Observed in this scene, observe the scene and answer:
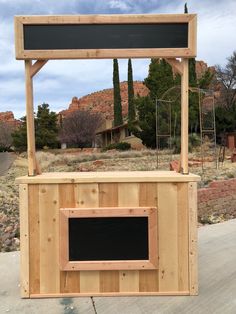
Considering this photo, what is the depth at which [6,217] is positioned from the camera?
6941 millimetres

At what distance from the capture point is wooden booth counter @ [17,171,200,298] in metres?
3.48

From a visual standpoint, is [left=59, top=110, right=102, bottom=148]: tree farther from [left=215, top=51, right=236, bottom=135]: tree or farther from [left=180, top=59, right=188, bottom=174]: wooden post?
[left=180, top=59, right=188, bottom=174]: wooden post

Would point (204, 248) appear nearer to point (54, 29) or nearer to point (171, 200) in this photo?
point (171, 200)

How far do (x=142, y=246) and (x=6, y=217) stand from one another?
4.07 m

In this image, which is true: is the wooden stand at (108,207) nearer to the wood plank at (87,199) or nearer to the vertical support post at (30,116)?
the wood plank at (87,199)

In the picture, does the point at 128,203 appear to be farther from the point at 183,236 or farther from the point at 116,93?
the point at 116,93

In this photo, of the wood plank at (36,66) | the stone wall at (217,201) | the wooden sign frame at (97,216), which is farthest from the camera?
the stone wall at (217,201)

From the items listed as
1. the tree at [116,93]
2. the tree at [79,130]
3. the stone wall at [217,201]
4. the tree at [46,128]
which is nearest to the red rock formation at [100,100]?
the tree at [79,130]

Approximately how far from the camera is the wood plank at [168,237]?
3508mm

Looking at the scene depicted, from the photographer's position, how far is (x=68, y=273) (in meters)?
3.52

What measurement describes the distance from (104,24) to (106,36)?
106 millimetres

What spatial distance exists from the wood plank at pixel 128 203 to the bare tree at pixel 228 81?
4899 cm

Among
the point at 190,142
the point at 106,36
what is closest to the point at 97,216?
the point at 106,36

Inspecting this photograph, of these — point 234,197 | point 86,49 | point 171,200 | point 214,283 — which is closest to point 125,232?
point 171,200
